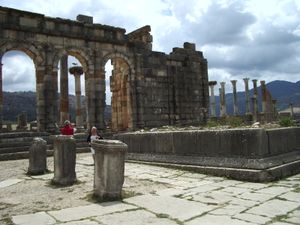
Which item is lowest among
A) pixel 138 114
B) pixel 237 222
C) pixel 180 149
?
pixel 237 222

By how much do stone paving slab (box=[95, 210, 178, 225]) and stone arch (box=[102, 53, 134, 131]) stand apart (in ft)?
44.2

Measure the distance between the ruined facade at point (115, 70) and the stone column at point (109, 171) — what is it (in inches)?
414

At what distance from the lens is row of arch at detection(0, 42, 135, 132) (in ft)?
50.8

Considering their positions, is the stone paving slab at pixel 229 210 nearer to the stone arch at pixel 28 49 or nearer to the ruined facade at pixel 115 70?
the ruined facade at pixel 115 70

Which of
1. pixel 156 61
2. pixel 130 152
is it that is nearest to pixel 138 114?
pixel 156 61

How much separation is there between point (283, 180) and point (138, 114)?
11976 millimetres

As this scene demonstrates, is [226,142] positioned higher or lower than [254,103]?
lower

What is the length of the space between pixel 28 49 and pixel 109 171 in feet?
37.7

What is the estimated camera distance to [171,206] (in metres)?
4.96

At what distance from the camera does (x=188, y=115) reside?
20516mm

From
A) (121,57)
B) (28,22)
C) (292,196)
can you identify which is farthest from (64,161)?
(121,57)

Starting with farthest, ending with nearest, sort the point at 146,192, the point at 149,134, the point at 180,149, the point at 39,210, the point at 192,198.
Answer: the point at 149,134 → the point at 180,149 → the point at 146,192 → the point at 192,198 → the point at 39,210

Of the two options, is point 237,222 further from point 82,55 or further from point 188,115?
point 188,115

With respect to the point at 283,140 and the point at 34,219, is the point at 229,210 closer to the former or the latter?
the point at 34,219
